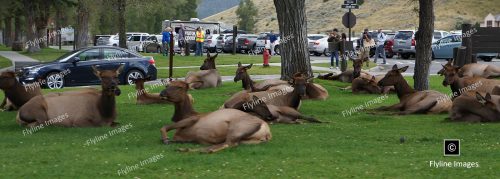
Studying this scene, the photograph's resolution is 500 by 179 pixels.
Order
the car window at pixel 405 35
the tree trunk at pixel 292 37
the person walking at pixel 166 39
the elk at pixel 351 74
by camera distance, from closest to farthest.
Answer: the tree trunk at pixel 292 37 < the elk at pixel 351 74 < the person walking at pixel 166 39 < the car window at pixel 405 35

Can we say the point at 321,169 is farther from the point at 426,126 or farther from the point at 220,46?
the point at 220,46

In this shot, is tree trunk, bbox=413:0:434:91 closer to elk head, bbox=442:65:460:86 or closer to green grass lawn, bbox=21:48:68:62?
elk head, bbox=442:65:460:86

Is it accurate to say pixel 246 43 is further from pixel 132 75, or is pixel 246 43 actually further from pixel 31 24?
pixel 132 75

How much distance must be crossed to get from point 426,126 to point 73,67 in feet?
51.5

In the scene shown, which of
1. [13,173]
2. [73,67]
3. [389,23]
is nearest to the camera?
[13,173]

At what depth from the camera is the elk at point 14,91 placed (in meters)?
15.6

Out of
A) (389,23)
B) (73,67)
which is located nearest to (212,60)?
(73,67)

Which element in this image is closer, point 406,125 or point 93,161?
point 93,161

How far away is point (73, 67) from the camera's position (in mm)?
26906

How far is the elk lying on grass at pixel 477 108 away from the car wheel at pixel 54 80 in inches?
615

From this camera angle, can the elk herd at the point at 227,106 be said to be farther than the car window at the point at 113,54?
No

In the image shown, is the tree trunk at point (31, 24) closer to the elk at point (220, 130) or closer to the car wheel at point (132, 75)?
the car wheel at point (132, 75)

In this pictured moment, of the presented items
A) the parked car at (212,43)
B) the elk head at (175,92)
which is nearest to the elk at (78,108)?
the elk head at (175,92)

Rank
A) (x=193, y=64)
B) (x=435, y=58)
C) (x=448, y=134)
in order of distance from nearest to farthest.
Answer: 1. (x=448, y=134)
2. (x=193, y=64)
3. (x=435, y=58)
